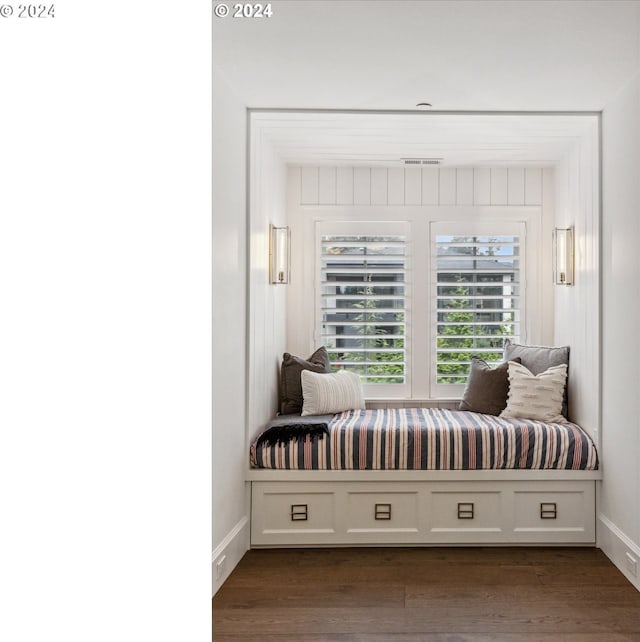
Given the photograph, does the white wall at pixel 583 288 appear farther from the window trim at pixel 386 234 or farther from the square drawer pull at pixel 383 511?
the square drawer pull at pixel 383 511

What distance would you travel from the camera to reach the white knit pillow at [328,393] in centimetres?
370

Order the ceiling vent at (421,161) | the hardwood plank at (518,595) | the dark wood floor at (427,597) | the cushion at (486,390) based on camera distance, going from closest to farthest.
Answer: the dark wood floor at (427,597)
the hardwood plank at (518,595)
the cushion at (486,390)
the ceiling vent at (421,161)

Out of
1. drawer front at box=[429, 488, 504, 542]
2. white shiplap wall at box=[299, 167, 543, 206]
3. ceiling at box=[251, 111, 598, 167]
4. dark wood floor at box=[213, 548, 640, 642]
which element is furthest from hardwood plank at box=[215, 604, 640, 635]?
white shiplap wall at box=[299, 167, 543, 206]

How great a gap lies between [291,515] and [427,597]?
90cm

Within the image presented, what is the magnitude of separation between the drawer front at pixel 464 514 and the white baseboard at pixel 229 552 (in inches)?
40.5

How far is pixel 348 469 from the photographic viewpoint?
324 centimetres

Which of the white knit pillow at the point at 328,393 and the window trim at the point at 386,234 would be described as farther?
the window trim at the point at 386,234

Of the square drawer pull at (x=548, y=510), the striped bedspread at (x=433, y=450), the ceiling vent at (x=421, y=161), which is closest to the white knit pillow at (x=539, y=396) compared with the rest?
the striped bedspread at (x=433, y=450)

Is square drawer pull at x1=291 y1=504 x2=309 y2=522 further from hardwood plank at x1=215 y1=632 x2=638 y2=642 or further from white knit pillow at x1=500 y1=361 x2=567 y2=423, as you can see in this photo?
white knit pillow at x1=500 y1=361 x2=567 y2=423

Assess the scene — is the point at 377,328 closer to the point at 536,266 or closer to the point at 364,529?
the point at 536,266

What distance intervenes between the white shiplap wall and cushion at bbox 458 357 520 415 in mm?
1202

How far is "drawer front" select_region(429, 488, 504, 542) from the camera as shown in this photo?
3252mm
